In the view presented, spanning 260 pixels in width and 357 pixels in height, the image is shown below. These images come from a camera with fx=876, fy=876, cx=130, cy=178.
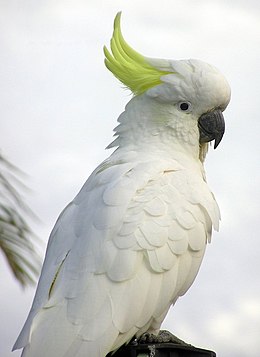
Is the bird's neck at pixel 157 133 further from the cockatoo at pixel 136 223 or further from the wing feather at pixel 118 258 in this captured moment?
the wing feather at pixel 118 258

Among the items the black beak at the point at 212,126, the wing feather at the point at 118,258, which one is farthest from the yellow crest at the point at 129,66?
the wing feather at the point at 118,258

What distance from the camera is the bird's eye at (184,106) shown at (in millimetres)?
5086

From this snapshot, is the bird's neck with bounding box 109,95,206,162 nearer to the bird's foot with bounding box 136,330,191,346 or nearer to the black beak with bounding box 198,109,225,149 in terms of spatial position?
the black beak with bounding box 198,109,225,149

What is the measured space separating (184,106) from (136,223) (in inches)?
37.0

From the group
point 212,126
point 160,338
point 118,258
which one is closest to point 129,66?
point 212,126

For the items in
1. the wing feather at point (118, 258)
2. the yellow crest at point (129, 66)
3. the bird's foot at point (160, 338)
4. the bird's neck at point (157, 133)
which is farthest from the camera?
the yellow crest at point (129, 66)

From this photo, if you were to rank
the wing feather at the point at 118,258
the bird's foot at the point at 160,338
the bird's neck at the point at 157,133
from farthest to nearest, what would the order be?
the bird's neck at the point at 157,133 → the bird's foot at the point at 160,338 → the wing feather at the point at 118,258

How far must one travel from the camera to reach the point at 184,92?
505 cm

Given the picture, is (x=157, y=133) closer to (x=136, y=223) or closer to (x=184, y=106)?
(x=184, y=106)

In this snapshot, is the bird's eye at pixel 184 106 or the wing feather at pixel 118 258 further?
the bird's eye at pixel 184 106

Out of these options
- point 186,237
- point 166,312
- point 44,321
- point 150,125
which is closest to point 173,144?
point 150,125

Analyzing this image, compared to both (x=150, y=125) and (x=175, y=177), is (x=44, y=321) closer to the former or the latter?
(x=175, y=177)

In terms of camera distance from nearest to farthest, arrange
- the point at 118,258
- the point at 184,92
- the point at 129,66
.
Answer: the point at 118,258, the point at 184,92, the point at 129,66

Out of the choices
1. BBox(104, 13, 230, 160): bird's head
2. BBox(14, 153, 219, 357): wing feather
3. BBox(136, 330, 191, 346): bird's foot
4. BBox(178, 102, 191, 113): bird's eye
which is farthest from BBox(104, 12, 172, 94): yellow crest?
BBox(136, 330, 191, 346): bird's foot
